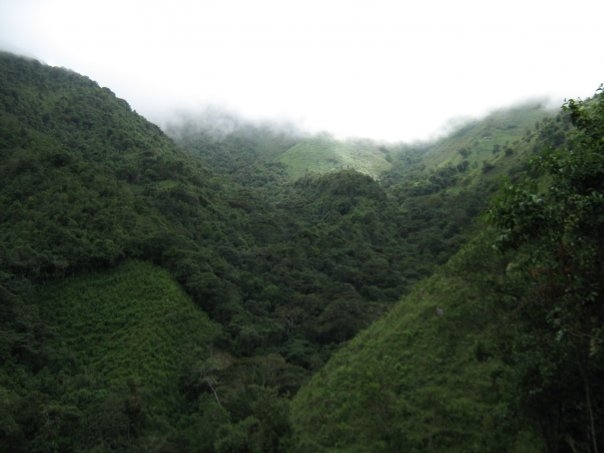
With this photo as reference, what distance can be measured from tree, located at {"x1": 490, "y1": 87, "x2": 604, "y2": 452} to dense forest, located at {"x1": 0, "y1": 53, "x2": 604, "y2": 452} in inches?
1.7

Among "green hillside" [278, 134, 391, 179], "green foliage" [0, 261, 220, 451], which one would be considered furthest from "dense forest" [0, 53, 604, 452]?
"green hillside" [278, 134, 391, 179]

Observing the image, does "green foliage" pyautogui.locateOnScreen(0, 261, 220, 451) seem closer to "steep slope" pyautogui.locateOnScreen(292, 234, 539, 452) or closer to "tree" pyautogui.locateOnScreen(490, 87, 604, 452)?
"steep slope" pyautogui.locateOnScreen(292, 234, 539, 452)

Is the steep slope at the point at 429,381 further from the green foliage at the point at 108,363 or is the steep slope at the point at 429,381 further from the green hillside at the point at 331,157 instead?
the green hillside at the point at 331,157

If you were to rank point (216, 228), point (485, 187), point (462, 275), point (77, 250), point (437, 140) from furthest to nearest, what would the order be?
point (437, 140)
point (485, 187)
point (216, 228)
point (77, 250)
point (462, 275)

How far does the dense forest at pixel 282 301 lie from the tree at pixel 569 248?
1.7 inches

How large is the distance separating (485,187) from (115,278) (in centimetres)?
6425

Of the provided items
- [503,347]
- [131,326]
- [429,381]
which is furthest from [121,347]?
[503,347]

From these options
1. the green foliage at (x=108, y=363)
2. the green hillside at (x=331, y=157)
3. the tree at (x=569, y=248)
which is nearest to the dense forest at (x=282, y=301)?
the tree at (x=569, y=248)

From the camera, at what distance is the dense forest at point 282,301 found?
10539 millimetres

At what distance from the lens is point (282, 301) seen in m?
61.3

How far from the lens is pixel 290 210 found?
104000 mm

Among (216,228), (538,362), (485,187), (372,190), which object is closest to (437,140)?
(372,190)

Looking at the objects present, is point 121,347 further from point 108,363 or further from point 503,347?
point 503,347

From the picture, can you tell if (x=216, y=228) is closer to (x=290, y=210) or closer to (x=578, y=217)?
(x=290, y=210)
